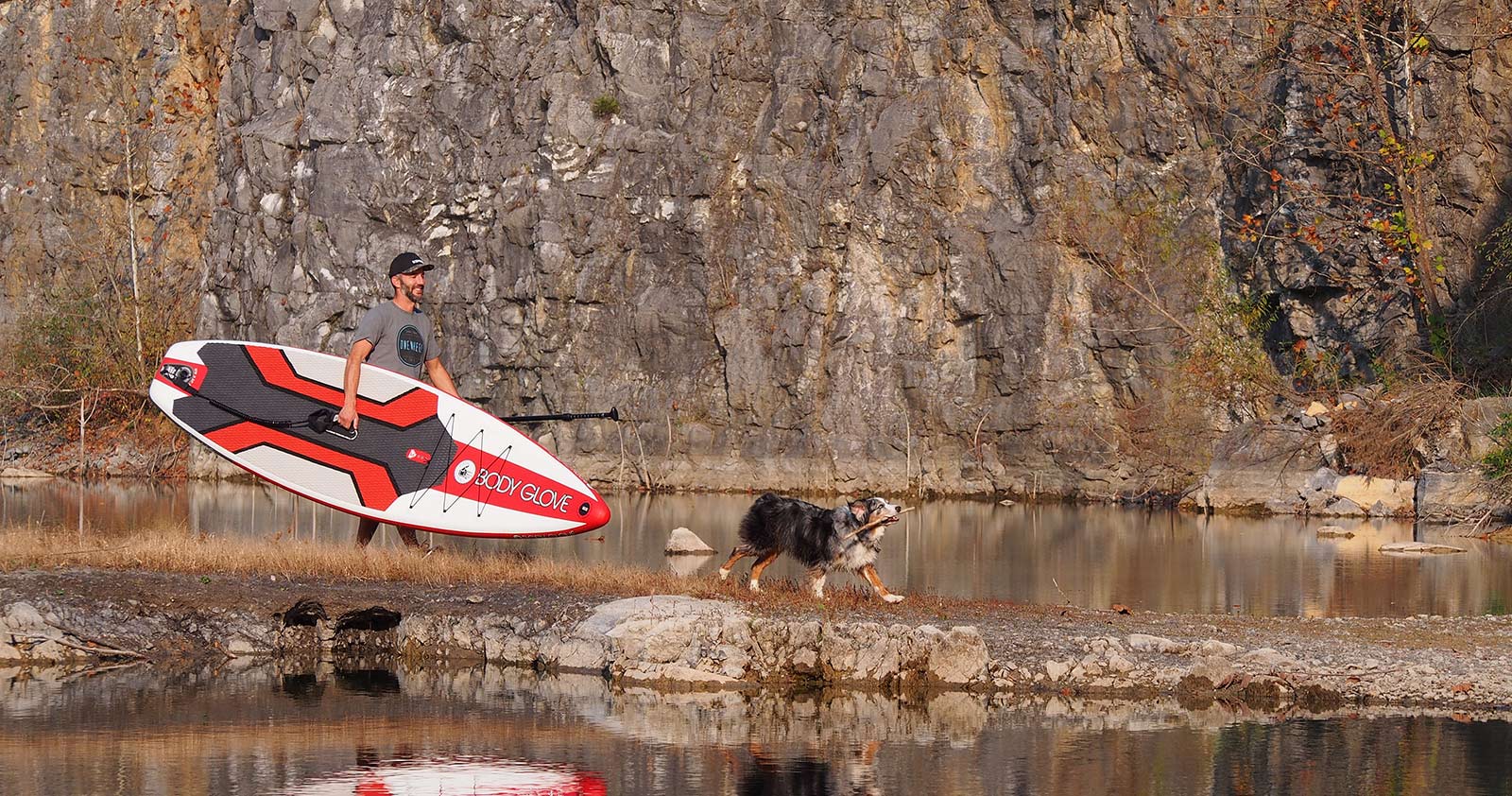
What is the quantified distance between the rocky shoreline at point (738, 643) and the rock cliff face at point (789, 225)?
32.5 m

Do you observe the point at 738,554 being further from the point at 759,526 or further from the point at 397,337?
the point at 397,337

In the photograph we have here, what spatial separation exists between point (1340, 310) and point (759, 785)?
40385mm

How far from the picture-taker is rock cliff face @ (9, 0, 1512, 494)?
5003 cm

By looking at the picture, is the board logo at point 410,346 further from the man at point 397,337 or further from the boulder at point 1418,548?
the boulder at point 1418,548

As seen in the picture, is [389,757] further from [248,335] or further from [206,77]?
[206,77]

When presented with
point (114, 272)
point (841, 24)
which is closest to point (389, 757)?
point (841, 24)

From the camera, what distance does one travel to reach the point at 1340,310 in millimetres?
47219

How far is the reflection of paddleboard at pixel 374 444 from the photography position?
19.4 meters

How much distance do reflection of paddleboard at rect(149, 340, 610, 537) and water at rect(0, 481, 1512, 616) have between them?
900 millimetres

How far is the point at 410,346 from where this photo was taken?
58.1 feet

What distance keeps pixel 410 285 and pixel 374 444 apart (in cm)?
265

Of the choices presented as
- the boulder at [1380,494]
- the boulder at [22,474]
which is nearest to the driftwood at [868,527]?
the boulder at [1380,494]

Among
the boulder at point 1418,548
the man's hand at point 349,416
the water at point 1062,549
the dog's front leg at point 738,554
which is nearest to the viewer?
the dog's front leg at point 738,554

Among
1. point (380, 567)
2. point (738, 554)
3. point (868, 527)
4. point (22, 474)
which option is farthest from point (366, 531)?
point (22, 474)
